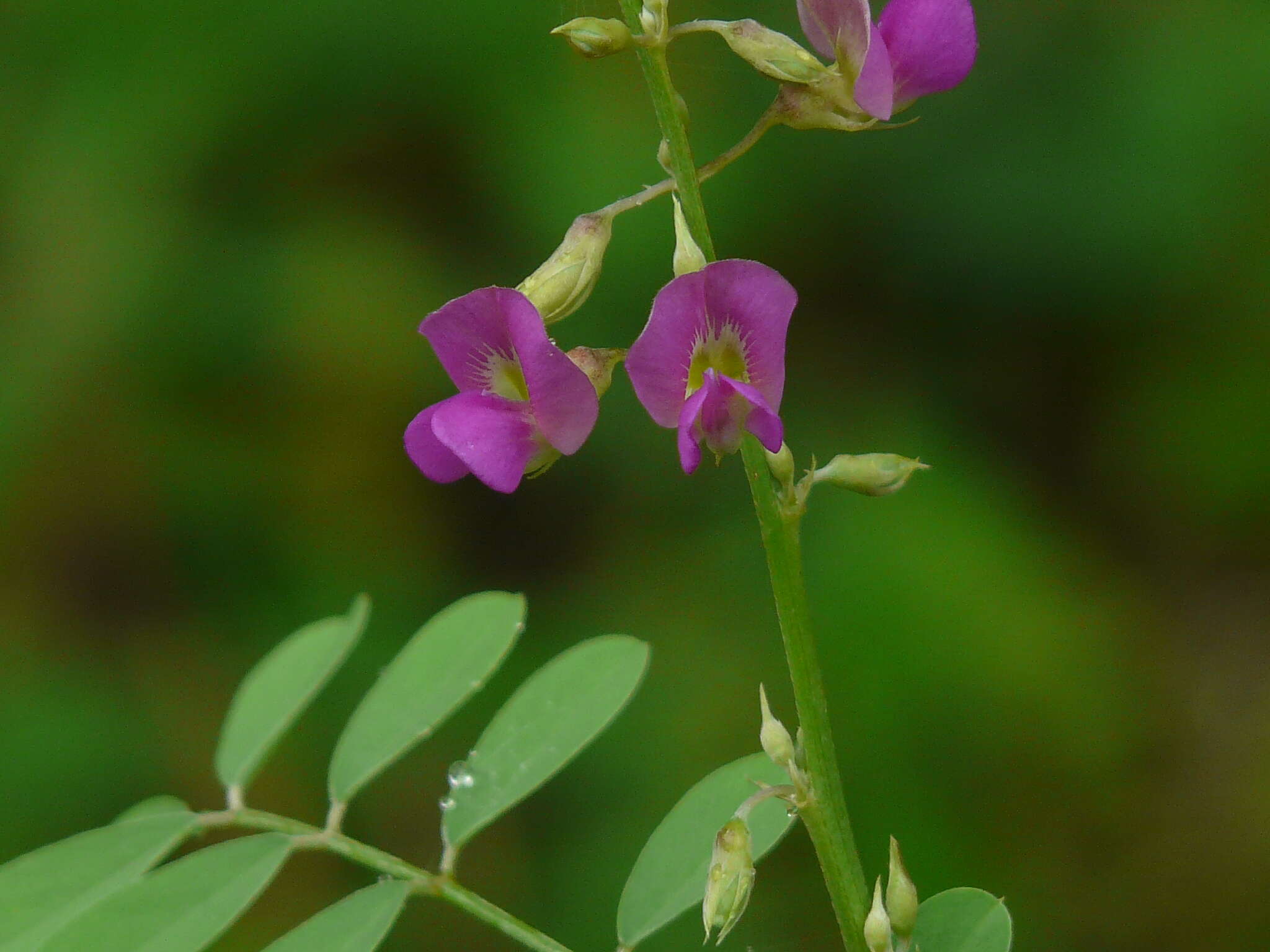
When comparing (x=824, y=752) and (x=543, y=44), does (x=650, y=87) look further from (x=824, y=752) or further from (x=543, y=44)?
(x=543, y=44)

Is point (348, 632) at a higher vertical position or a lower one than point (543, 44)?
lower

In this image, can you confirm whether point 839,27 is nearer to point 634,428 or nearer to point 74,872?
point 74,872

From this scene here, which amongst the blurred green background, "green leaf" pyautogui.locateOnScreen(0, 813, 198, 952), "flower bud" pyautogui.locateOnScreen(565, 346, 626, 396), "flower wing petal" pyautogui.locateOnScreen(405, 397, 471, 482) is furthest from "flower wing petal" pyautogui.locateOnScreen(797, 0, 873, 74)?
the blurred green background

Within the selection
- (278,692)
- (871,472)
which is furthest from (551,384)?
(278,692)

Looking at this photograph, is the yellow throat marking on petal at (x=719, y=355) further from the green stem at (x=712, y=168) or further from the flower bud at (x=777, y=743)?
the flower bud at (x=777, y=743)

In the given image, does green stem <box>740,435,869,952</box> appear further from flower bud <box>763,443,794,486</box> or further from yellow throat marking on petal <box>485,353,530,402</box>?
yellow throat marking on petal <box>485,353,530,402</box>

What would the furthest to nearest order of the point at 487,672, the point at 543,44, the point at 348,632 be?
the point at 543,44 → the point at 348,632 → the point at 487,672

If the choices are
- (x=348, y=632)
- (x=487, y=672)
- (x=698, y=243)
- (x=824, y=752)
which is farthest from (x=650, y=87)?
(x=348, y=632)

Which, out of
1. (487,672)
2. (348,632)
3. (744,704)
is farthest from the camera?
(744,704)
